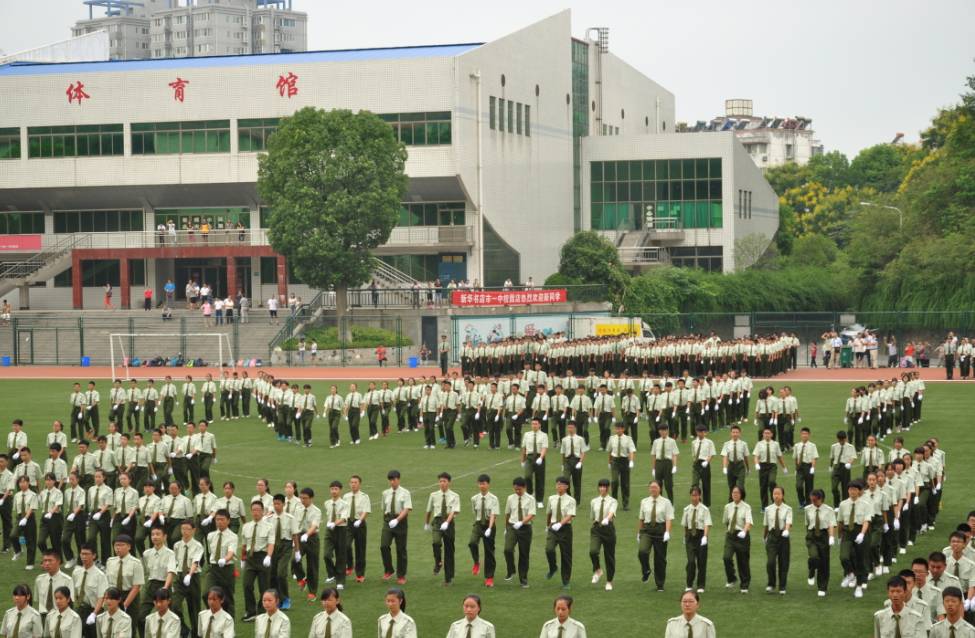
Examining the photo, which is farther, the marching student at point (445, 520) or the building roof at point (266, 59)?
the building roof at point (266, 59)

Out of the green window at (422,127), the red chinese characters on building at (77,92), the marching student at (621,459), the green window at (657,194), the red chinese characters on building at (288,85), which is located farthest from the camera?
the green window at (657,194)

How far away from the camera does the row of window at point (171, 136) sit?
61469 mm

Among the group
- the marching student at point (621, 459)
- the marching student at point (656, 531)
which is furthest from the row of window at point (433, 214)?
the marching student at point (656, 531)

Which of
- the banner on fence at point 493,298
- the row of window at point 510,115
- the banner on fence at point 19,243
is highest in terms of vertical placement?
the row of window at point 510,115

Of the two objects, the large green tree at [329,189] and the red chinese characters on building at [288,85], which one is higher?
the red chinese characters on building at [288,85]

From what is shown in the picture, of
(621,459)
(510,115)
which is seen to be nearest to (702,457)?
(621,459)

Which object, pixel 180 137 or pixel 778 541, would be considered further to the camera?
pixel 180 137

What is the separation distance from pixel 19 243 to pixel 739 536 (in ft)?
188

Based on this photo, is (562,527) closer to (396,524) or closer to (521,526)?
(521,526)

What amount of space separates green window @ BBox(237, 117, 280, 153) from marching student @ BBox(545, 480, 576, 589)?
4807cm

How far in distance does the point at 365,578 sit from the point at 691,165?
59.5 m

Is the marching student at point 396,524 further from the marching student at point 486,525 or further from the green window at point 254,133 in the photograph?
the green window at point 254,133

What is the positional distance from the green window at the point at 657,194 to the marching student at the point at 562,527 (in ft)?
193

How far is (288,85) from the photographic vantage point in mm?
62344
